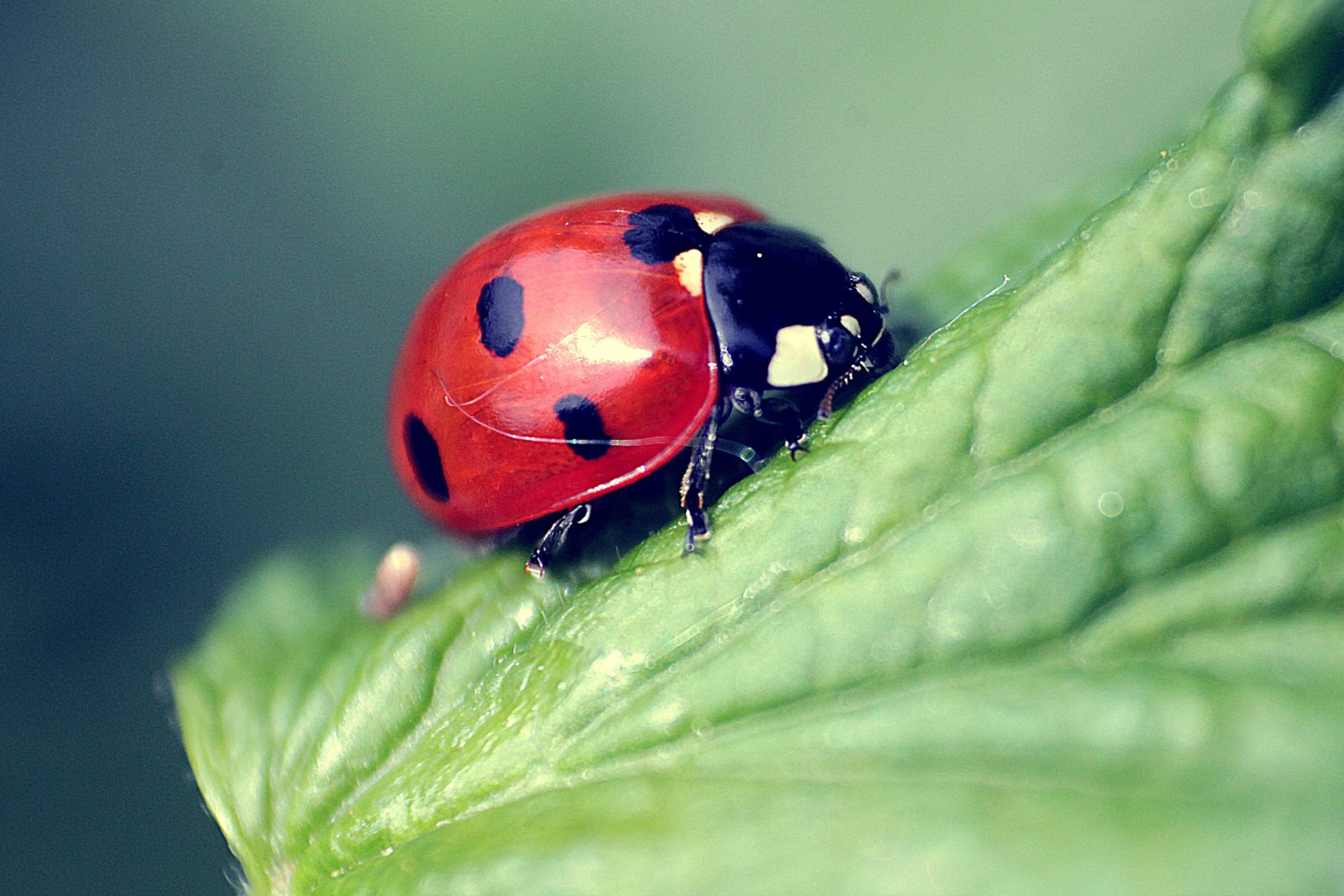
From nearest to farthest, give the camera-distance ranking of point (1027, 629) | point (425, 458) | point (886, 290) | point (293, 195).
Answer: point (1027, 629) < point (425, 458) < point (886, 290) < point (293, 195)

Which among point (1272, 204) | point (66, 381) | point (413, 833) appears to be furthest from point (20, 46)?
point (1272, 204)

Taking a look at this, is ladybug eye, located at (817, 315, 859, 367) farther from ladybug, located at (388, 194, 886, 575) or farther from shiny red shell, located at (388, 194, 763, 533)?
shiny red shell, located at (388, 194, 763, 533)

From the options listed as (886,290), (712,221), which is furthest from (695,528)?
(886,290)

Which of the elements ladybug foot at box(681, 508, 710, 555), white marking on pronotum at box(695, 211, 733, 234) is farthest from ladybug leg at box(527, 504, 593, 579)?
white marking on pronotum at box(695, 211, 733, 234)

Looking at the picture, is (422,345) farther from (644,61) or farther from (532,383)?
(644,61)

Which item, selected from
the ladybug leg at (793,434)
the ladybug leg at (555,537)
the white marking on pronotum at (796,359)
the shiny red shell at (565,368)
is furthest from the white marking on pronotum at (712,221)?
the ladybug leg at (555,537)

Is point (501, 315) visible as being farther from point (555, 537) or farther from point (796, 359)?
point (796, 359)

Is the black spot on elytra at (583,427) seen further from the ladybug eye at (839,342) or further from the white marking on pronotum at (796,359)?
the ladybug eye at (839,342)

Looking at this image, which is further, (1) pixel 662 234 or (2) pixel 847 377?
(1) pixel 662 234
